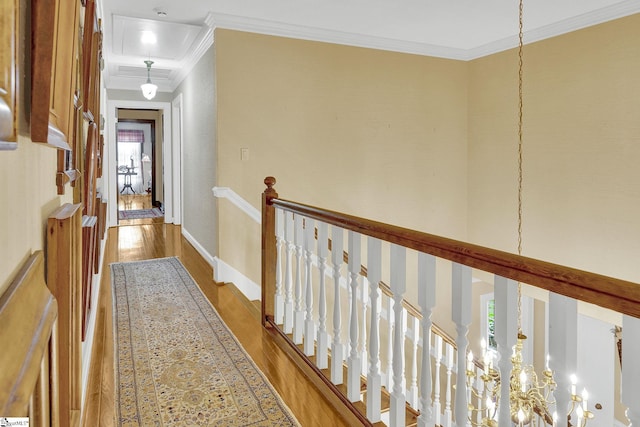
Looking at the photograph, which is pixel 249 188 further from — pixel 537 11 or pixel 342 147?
pixel 537 11

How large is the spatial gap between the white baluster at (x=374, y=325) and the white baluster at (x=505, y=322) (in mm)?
615

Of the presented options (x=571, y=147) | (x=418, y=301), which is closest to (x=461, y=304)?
(x=418, y=301)

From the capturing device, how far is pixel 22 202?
0.72 metres

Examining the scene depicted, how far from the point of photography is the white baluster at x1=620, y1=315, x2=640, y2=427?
891 millimetres

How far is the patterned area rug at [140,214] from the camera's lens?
8.72 meters

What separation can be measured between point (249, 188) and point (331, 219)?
2.23 metres

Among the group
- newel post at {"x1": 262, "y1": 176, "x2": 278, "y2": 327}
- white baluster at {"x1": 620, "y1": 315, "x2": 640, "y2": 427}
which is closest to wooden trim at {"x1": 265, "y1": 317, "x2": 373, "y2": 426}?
newel post at {"x1": 262, "y1": 176, "x2": 278, "y2": 327}

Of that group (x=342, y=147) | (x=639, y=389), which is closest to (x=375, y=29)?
(x=342, y=147)

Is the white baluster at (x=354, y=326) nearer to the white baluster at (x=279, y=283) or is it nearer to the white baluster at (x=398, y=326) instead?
the white baluster at (x=398, y=326)

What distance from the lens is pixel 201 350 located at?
2.63 metres

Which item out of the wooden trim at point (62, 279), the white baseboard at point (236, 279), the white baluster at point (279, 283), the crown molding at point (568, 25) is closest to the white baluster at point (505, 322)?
the wooden trim at point (62, 279)

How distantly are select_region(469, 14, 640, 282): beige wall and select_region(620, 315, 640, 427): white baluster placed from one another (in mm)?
3568

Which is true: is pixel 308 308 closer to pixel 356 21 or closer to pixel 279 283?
pixel 279 283

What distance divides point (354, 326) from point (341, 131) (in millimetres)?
2950
